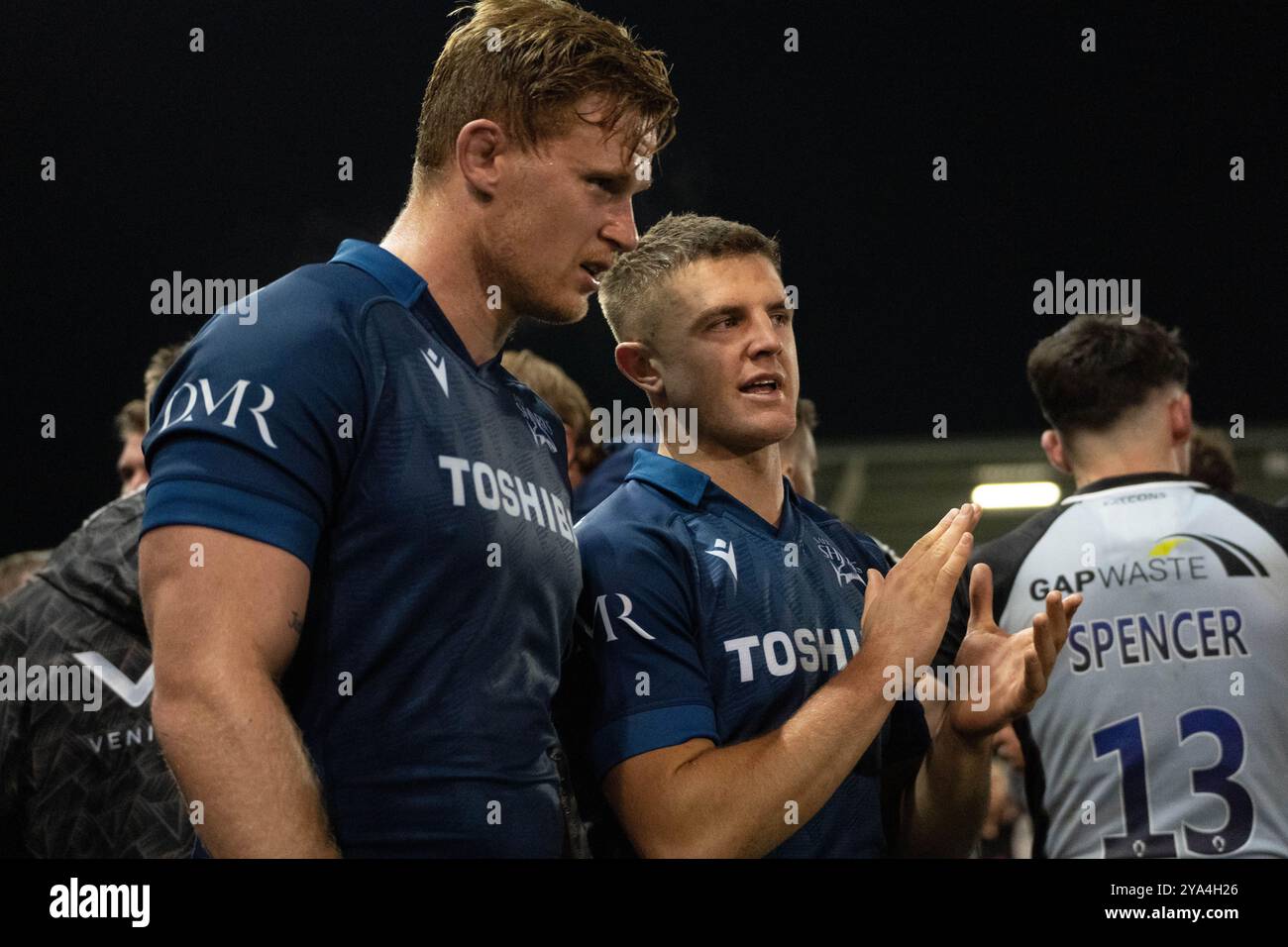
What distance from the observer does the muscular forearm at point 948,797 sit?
76.9 inches

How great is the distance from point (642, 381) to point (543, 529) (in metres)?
0.64

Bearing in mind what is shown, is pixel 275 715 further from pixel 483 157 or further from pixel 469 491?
pixel 483 157

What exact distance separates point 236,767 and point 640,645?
0.71 meters

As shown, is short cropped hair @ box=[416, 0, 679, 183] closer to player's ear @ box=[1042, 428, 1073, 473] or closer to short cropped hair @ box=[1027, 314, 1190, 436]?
short cropped hair @ box=[1027, 314, 1190, 436]

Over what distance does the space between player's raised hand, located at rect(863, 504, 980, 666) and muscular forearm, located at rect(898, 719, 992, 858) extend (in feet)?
0.97

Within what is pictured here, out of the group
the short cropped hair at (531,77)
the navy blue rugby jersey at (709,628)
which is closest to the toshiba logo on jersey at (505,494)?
the navy blue rugby jersey at (709,628)

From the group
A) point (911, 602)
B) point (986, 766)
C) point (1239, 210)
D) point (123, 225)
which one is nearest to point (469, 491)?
point (911, 602)

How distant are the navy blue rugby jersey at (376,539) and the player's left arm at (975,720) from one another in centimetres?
77

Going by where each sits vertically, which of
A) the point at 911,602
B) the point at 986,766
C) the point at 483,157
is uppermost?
the point at 483,157

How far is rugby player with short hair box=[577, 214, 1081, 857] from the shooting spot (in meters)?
1.69

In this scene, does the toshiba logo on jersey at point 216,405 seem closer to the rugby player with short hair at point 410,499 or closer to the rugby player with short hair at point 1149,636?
the rugby player with short hair at point 410,499

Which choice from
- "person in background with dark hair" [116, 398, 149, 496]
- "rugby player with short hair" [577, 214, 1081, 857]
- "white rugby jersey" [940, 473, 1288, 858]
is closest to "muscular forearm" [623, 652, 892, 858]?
"rugby player with short hair" [577, 214, 1081, 857]

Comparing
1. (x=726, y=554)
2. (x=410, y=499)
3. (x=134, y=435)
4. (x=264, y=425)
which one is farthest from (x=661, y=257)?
(x=134, y=435)
